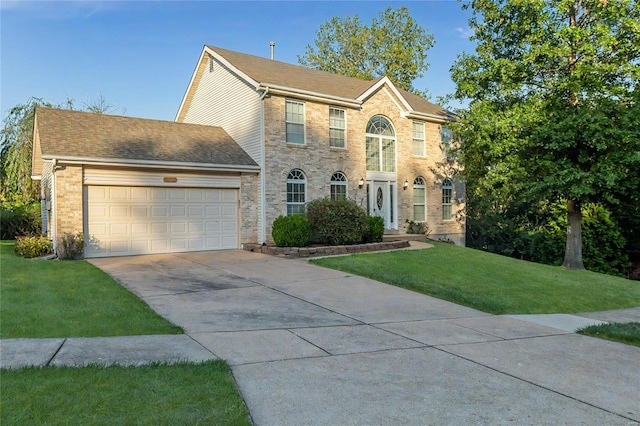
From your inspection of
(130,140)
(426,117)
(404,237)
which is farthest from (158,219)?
(426,117)

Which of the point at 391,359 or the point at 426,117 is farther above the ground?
the point at 426,117

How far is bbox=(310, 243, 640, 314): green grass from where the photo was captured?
10039 mm

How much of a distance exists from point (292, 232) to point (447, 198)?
10.5 metres

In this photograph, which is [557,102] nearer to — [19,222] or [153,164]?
[153,164]

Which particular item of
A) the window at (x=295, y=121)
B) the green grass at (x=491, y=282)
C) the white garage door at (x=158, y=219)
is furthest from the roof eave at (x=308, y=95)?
the green grass at (x=491, y=282)

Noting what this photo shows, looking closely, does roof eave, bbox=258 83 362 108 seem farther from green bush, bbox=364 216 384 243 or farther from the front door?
green bush, bbox=364 216 384 243

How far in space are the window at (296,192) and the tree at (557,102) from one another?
6861 millimetres

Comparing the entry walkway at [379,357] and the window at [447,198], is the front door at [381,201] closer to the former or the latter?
the window at [447,198]

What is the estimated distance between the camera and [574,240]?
59.8ft

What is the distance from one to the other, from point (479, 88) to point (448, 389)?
17.0m

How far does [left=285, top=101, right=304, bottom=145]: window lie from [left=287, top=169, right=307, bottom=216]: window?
120cm

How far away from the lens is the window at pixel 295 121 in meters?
17.6

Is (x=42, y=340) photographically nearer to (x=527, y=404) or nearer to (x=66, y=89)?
(x=527, y=404)

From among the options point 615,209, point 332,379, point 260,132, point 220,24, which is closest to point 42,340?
point 332,379
